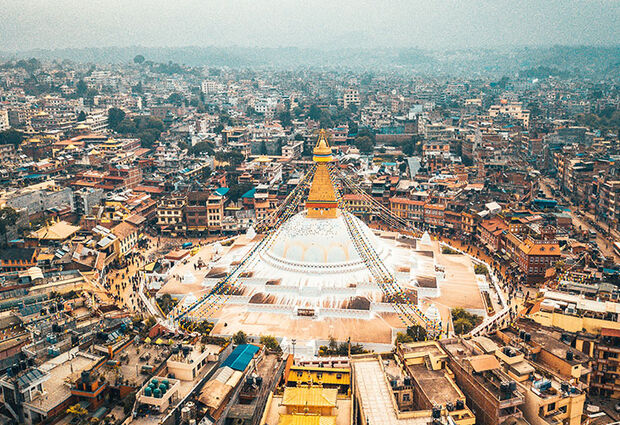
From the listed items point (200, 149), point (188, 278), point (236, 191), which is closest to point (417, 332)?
point (188, 278)

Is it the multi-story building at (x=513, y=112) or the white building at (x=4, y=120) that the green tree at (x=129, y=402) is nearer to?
the white building at (x=4, y=120)

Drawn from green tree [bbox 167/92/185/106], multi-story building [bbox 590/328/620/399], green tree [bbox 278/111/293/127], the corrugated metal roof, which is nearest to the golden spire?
the corrugated metal roof

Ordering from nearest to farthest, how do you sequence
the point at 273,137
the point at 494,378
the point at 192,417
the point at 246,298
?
the point at 192,417, the point at 494,378, the point at 246,298, the point at 273,137

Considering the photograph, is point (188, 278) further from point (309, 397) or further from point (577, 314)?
point (577, 314)

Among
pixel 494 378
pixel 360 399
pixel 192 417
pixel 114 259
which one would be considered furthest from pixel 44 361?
pixel 114 259

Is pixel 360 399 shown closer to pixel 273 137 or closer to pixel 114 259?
pixel 114 259
